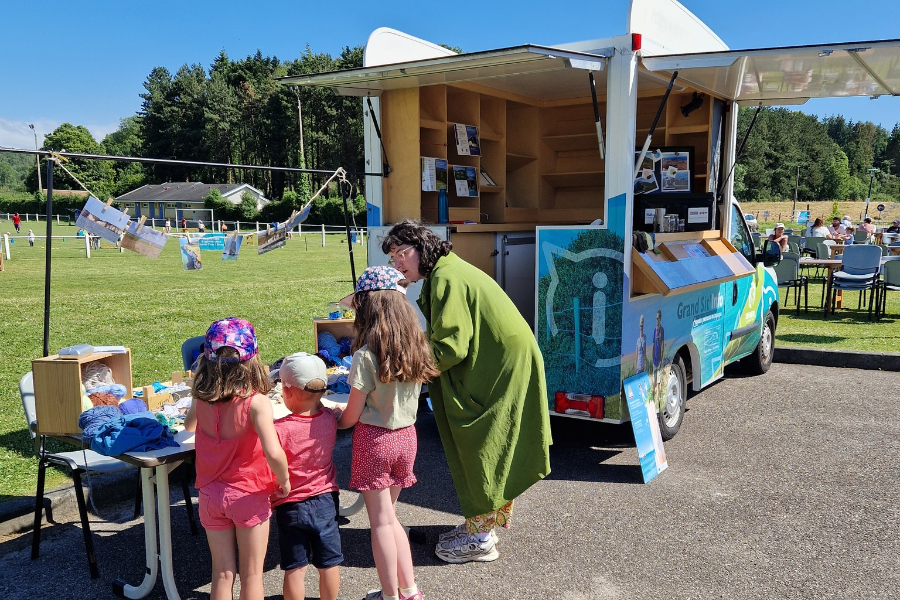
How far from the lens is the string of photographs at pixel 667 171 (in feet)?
20.9

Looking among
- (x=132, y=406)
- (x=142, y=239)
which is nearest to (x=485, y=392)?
(x=132, y=406)

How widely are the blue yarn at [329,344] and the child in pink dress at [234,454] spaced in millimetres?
2235

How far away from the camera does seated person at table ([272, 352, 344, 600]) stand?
9.38ft

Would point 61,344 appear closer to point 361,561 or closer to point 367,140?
point 367,140

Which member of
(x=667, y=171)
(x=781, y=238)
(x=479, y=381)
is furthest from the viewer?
(x=781, y=238)

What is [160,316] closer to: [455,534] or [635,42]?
[455,534]

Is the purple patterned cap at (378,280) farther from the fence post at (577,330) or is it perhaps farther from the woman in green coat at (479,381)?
the fence post at (577,330)

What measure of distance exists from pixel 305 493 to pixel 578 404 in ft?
8.17

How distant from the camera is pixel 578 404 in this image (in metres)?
4.88

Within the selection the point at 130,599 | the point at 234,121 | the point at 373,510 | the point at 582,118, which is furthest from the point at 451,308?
the point at 234,121

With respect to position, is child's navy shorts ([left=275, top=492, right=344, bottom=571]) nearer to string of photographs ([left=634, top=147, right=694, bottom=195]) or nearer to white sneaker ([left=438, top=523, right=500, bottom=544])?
white sneaker ([left=438, top=523, right=500, bottom=544])

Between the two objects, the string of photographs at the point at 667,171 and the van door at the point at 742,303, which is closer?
the string of photographs at the point at 667,171

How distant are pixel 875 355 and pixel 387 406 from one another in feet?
23.6

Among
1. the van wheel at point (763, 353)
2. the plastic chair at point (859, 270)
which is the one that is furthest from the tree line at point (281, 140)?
the van wheel at point (763, 353)
